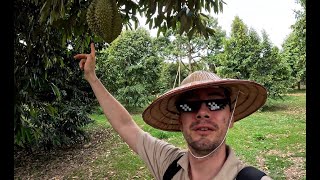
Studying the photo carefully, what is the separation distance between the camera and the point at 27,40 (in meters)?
2.23

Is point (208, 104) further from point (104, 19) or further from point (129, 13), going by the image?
point (129, 13)

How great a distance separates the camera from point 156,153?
5.41ft

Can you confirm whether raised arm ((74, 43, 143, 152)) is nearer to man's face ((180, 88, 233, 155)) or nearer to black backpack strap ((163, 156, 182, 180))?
black backpack strap ((163, 156, 182, 180))

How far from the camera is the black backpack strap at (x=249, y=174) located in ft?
3.82

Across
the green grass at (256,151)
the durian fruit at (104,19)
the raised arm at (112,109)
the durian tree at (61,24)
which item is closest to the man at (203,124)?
the raised arm at (112,109)

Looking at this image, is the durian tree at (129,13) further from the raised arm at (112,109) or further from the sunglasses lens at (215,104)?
the sunglasses lens at (215,104)

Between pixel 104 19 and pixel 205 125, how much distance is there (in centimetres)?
74

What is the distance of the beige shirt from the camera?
1320 millimetres

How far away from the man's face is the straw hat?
74 millimetres

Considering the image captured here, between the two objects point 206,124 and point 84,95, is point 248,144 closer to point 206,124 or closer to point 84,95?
point 84,95

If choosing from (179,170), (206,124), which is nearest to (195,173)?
(179,170)

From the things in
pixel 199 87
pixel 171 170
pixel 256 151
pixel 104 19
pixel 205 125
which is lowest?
pixel 256 151

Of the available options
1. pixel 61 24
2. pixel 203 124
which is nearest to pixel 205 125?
pixel 203 124

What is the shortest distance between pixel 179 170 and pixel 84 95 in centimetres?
681
